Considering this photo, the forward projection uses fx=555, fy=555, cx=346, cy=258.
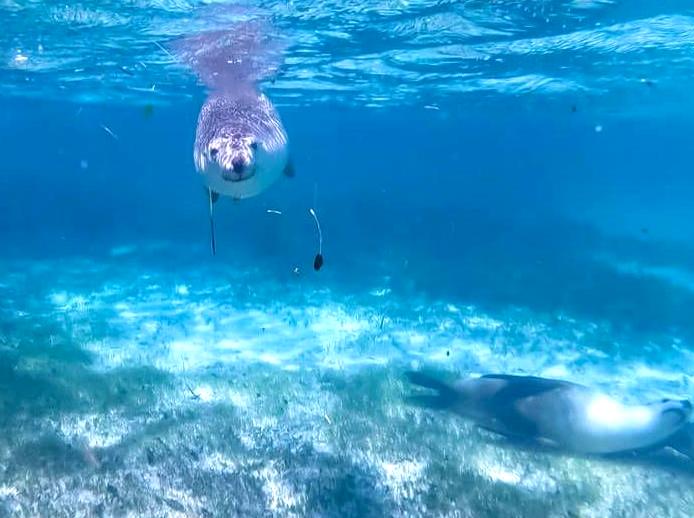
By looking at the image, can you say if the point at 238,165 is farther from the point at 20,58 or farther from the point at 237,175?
the point at 20,58

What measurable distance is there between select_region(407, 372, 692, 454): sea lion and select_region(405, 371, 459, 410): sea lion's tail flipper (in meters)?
0.50

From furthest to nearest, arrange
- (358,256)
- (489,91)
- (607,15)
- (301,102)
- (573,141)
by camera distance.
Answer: (573,141), (301,102), (489,91), (358,256), (607,15)

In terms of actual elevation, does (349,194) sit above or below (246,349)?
below

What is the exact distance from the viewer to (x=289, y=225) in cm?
2611

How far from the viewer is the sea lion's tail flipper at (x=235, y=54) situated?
15516 millimetres

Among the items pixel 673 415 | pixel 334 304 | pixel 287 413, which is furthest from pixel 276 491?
pixel 334 304

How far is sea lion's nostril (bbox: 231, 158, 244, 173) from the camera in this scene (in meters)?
5.91

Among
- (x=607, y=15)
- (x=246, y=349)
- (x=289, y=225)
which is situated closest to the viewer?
(x=246, y=349)

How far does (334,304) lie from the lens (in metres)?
17.2

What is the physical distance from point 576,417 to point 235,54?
14.3 m

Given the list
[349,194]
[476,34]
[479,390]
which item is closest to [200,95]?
[349,194]

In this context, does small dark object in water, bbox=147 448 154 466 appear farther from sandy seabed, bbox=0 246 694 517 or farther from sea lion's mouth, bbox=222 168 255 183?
sea lion's mouth, bbox=222 168 255 183

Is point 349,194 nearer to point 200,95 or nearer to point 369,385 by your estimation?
point 200,95

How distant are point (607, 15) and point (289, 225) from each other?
15645mm
